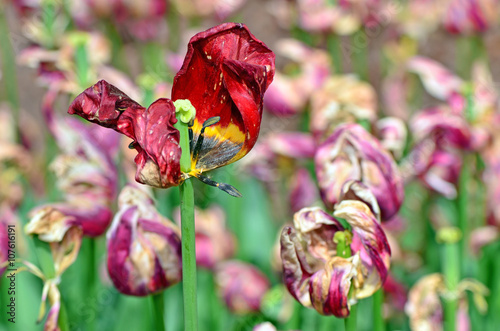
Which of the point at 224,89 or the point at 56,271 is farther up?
the point at 224,89

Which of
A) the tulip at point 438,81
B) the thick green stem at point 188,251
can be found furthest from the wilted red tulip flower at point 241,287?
the thick green stem at point 188,251

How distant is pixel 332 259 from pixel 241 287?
542mm

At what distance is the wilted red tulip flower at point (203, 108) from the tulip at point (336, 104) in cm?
33

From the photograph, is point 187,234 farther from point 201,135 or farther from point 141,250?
point 141,250

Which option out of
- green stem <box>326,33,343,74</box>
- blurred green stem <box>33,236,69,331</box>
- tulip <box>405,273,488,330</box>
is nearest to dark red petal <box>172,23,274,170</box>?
blurred green stem <box>33,236,69,331</box>

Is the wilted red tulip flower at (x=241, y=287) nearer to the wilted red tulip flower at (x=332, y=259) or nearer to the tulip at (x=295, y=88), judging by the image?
the tulip at (x=295, y=88)

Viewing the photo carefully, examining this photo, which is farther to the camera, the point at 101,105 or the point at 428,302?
the point at 428,302

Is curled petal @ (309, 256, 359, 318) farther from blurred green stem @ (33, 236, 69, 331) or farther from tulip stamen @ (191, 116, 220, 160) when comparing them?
blurred green stem @ (33, 236, 69, 331)

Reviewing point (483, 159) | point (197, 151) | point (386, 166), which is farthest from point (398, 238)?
point (197, 151)

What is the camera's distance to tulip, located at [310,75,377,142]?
39.0 inches

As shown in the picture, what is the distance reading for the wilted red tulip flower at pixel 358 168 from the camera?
75cm

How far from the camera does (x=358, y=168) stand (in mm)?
761

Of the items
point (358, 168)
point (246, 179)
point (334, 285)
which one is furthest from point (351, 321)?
point (246, 179)

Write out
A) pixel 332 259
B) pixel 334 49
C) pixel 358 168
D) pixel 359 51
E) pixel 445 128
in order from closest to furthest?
pixel 332 259 → pixel 358 168 → pixel 445 128 → pixel 334 49 → pixel 359 51
